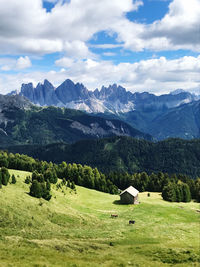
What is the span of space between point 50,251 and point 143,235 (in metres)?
25.4

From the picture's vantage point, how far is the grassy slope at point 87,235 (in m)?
38.4

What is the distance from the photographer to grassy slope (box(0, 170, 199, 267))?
38403 mm

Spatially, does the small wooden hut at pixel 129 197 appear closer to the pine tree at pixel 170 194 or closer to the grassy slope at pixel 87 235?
the grassy slope at pixel 87 235

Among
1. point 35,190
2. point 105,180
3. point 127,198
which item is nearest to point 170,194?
point 127,198

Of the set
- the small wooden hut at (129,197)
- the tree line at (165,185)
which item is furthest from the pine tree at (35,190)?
the tree line at (165,185)

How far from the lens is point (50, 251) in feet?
131

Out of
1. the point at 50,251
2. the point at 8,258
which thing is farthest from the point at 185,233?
the point at 8,258

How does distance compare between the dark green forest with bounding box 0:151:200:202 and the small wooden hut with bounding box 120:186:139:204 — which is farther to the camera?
the dark green forest with bounding box 0:151:200:202

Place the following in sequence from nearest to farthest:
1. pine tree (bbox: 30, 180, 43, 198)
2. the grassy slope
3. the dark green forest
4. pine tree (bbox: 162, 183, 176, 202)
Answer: the grassy slope < pine tree (bbox: 30, 180, 43, 198) < pine tree (bbox: 162, 183, 176, 202) < the dark green forest

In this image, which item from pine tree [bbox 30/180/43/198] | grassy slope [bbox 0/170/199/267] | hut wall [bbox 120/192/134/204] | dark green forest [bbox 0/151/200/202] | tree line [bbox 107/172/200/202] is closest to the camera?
grassy slope [bbox 0/170/199/267]

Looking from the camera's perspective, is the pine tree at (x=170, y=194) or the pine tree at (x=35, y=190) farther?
the pine tree at (x=170, y=194)

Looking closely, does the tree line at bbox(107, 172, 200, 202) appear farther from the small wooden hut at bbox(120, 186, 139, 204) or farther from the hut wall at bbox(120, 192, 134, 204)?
the hut wall at bbox(120, 192, 134, 204)

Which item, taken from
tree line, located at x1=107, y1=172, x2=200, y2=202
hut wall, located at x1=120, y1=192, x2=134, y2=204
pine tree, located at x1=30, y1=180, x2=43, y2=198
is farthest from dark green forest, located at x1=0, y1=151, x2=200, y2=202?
pine tree, located at x1=30, y1=180, x2=43, y2=198

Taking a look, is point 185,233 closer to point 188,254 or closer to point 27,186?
point 188,254
